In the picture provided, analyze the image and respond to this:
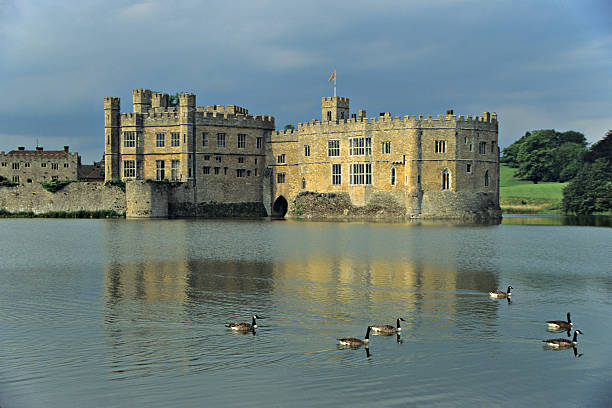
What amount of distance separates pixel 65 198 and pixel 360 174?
34.9 meters

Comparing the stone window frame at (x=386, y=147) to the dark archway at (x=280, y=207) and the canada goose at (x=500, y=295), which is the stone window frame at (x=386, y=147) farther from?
the canada goose at (x=500, y=295)

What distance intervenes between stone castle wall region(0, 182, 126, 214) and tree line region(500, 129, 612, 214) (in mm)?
58827

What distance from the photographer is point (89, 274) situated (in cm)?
3141

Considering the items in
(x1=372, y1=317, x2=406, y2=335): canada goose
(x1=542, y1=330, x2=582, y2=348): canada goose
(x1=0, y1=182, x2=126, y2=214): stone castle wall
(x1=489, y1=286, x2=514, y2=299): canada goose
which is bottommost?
(x1=542, y1=330, x2=582, y2=348): canada goose

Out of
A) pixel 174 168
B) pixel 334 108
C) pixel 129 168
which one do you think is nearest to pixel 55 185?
pixel 129 168

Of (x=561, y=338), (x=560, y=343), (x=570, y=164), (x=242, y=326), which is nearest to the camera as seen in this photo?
(x=560, y=343)

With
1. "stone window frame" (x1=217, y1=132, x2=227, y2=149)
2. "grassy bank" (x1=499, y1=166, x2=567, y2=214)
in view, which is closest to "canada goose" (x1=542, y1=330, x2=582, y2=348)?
"stone window frame" (x1=217, y1=132, x2=227, y2=149)

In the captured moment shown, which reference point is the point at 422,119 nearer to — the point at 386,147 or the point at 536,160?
the point at 386,147

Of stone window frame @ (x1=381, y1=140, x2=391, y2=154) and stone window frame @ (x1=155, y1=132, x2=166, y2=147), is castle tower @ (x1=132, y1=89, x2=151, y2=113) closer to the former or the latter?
stone window frame @ (x1=155, y1=132, x2=166, y2=147)

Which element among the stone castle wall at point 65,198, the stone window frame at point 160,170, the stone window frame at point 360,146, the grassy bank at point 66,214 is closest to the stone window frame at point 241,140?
the stone window frame at point 160,170

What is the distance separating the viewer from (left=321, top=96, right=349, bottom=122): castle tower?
86.2 metres

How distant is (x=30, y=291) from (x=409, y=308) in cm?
1424

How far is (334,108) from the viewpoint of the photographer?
86250 mm

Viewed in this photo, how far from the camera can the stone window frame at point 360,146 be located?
8025 cm
